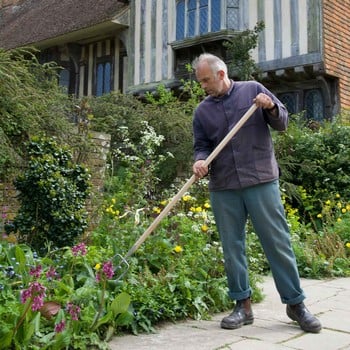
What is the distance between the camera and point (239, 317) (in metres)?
3.27

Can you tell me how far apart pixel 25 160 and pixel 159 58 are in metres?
8.78

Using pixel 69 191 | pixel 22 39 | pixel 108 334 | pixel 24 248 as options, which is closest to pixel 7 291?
pixel 108 334

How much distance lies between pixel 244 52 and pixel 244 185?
317 inches

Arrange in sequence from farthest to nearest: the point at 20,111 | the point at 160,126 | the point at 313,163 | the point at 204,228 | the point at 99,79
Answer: the point at 99,79
the point at 313,163
the point at 160,126
the point at 20,111
the point at 204,228

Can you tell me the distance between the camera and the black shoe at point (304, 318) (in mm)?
3121

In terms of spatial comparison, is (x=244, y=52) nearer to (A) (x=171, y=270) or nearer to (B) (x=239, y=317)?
(A) (x=171, y=270)

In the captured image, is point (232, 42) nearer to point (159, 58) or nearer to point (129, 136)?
point (159, 58)

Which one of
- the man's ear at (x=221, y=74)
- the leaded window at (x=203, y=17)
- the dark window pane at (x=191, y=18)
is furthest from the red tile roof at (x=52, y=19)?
the man's ear at (x=221, y=74)

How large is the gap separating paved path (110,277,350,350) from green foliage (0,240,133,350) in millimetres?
166

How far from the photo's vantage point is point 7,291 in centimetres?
284

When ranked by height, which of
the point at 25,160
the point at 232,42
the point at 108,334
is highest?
the point at 232,42

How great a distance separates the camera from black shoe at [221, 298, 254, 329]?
3209mm

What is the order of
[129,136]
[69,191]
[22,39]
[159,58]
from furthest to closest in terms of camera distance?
[22,39], [159,58], [129,136], [69,191]

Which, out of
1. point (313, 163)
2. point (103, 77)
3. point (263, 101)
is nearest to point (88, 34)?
point (103, 77)
